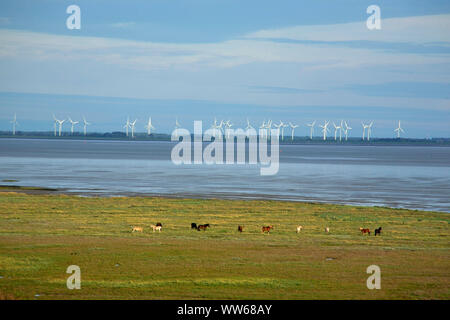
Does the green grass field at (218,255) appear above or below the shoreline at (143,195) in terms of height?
below

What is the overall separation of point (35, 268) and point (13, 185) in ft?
158

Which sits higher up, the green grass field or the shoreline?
the shoreline

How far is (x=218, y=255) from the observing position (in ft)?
80.3

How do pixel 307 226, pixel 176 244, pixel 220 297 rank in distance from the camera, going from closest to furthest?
pixel 220 297
pixel 176 244
pixel 307 226

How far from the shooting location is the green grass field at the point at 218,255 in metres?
18.5

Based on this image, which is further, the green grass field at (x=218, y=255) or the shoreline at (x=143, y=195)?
the shoreline at (x=143, y=195)

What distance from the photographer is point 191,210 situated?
44.2 meters

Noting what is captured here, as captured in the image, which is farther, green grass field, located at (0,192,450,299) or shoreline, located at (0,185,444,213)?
shoreline, located at (0,185,444,213)

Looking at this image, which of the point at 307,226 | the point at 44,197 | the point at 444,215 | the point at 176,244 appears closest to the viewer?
the point at 176,244

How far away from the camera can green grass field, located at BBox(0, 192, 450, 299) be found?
60.8ft

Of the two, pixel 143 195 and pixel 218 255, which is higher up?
pixel 143 195

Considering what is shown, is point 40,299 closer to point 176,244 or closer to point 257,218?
point 176,244

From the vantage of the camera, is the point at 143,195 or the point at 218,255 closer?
the point at 218,255

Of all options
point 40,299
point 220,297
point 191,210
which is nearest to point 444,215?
point 191,210
